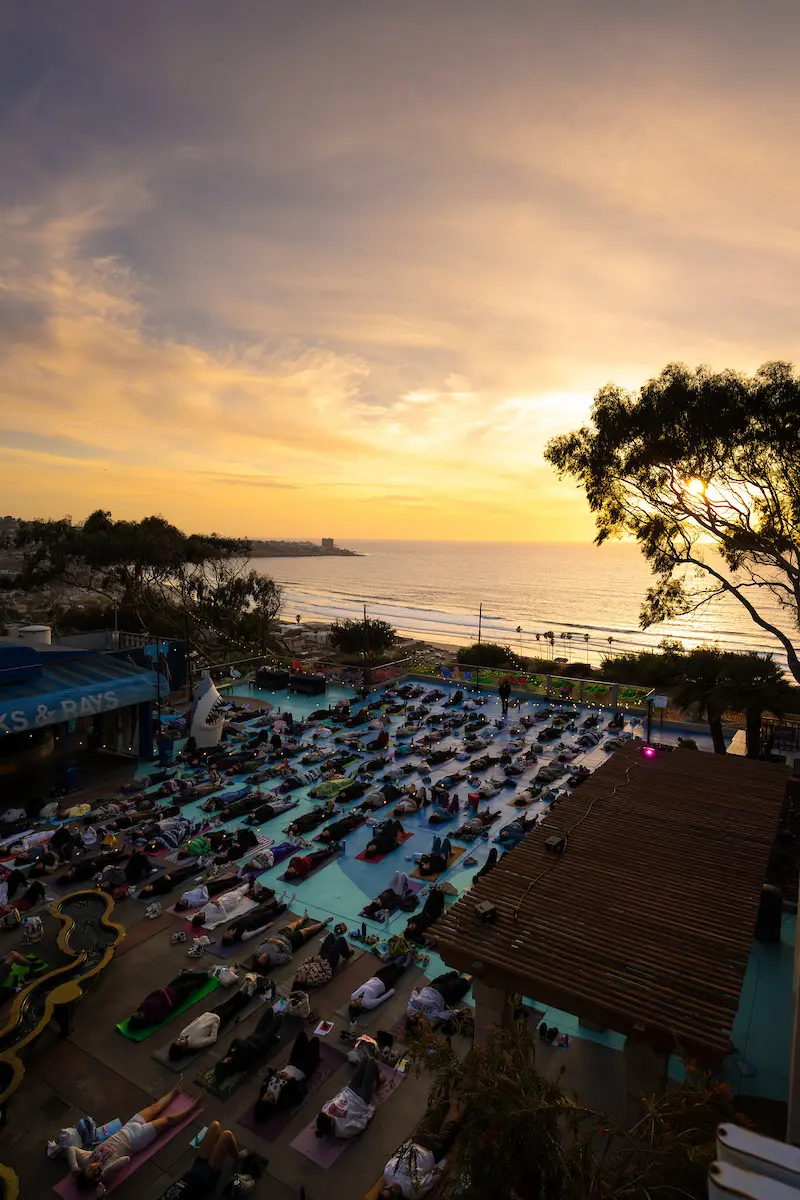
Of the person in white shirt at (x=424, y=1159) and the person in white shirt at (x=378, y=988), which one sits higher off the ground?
the person in white shirt at (x=424, y=1159)

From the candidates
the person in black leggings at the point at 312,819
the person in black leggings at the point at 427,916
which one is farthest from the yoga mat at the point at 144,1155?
the person in black leggings at the point at 312,819

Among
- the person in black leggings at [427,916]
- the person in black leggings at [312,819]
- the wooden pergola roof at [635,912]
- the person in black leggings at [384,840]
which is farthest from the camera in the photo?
the person in black leggings at [312,819]

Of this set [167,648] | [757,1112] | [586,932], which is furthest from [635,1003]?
[167,648]

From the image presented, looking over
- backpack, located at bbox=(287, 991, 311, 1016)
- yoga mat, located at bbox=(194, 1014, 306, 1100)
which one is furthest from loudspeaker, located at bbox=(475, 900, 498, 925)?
yoga mat, located at bbox=(194, 1014, 306, 1100)

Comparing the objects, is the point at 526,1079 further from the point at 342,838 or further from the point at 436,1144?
the point at 342,838

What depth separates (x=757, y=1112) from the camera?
8570 millimetres

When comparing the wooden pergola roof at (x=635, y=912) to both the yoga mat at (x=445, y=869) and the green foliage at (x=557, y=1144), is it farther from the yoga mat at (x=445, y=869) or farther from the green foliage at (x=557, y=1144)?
the yoga mat at (x=445, y=869)

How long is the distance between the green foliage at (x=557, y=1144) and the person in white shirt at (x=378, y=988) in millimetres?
5267

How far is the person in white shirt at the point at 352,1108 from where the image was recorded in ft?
26.7

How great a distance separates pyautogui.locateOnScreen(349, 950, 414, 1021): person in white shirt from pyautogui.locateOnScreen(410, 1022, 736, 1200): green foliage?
5.27 metres

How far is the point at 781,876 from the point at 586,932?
926 cm

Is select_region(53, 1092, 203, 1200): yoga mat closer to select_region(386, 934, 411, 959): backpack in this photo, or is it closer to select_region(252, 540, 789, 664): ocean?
select_region(386, 934, 411, 959): backpack

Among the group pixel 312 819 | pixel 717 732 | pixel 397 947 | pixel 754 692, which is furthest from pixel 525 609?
pixel 397 947

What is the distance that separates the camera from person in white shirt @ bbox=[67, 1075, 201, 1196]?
7.52 meters
